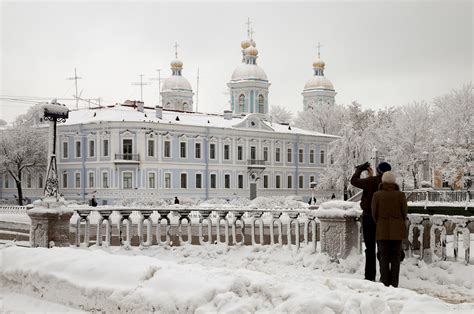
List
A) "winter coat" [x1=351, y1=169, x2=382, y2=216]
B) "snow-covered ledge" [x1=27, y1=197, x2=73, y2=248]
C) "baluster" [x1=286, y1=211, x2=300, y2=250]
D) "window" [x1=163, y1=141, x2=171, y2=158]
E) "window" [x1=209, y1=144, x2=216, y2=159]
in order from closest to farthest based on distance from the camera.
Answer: "winter coat" [x1=351, y1=169, x2=382, y2=216] < "baluster" [x1=286, y1=211, x2=300, y2=250] < "snow-covered ledge" [x1=27, y1=197, x2=73, y2=248] < "window" [x1=163, y1=141, x2=171, y2=158] < "window" [x1=209, y1=144, x2=216, y2=159]

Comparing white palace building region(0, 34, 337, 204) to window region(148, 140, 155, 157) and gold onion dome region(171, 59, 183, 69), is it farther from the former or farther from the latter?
gold onion dome region(171, 59, 183, 69)

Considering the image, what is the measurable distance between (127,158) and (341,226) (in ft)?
134

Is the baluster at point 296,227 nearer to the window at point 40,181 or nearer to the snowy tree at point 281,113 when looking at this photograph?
the window at point 40,181

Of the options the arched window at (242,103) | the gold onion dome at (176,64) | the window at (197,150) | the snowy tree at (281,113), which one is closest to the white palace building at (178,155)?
the window at (197,150)

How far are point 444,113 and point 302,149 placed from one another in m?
15.6

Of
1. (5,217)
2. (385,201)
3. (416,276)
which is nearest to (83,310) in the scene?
(385,201)

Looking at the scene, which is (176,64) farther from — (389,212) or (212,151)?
(389,212)

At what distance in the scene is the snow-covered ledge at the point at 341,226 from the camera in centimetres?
1259

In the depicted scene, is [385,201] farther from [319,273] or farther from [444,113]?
[444,113]

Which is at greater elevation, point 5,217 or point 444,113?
point 444,113

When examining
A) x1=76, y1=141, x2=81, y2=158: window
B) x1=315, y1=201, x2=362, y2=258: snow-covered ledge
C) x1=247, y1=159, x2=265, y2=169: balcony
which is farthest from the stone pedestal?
x1=247, y1=159, x2=265, y2=169: balcony

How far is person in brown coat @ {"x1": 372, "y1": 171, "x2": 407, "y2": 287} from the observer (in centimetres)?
1005

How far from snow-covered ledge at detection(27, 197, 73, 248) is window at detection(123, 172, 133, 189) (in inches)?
1483

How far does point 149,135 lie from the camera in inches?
2088
